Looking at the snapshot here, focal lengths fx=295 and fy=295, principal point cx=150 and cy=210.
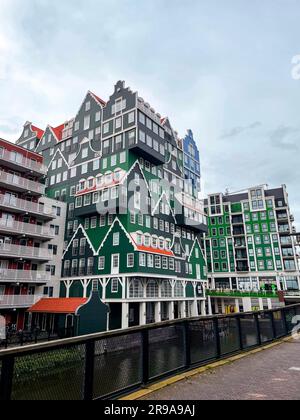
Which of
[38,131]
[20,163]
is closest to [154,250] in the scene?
[20,163]

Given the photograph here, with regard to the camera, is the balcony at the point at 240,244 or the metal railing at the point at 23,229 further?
the balcony at the point at 240,244

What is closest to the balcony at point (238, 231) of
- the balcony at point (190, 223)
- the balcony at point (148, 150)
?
the balcony at point (190, 223)

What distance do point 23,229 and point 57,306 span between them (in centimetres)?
965

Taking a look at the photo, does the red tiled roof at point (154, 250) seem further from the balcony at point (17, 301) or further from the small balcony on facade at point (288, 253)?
the small balcony on facade at point (288, 253)

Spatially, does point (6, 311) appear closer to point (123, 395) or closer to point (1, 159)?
point (1, 159)

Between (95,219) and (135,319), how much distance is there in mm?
15557

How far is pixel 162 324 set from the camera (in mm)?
7441

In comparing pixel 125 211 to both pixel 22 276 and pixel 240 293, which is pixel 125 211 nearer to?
pixel 22 276

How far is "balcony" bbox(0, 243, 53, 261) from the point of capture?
31.5m

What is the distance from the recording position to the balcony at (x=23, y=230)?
32031 millimetres

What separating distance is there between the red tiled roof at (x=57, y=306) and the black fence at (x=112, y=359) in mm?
25483

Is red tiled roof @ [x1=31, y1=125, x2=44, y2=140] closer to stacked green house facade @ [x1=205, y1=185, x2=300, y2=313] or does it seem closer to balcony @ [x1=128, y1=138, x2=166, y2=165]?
balcony @ [x1=128, y1=138, x2=166, y2=165]
